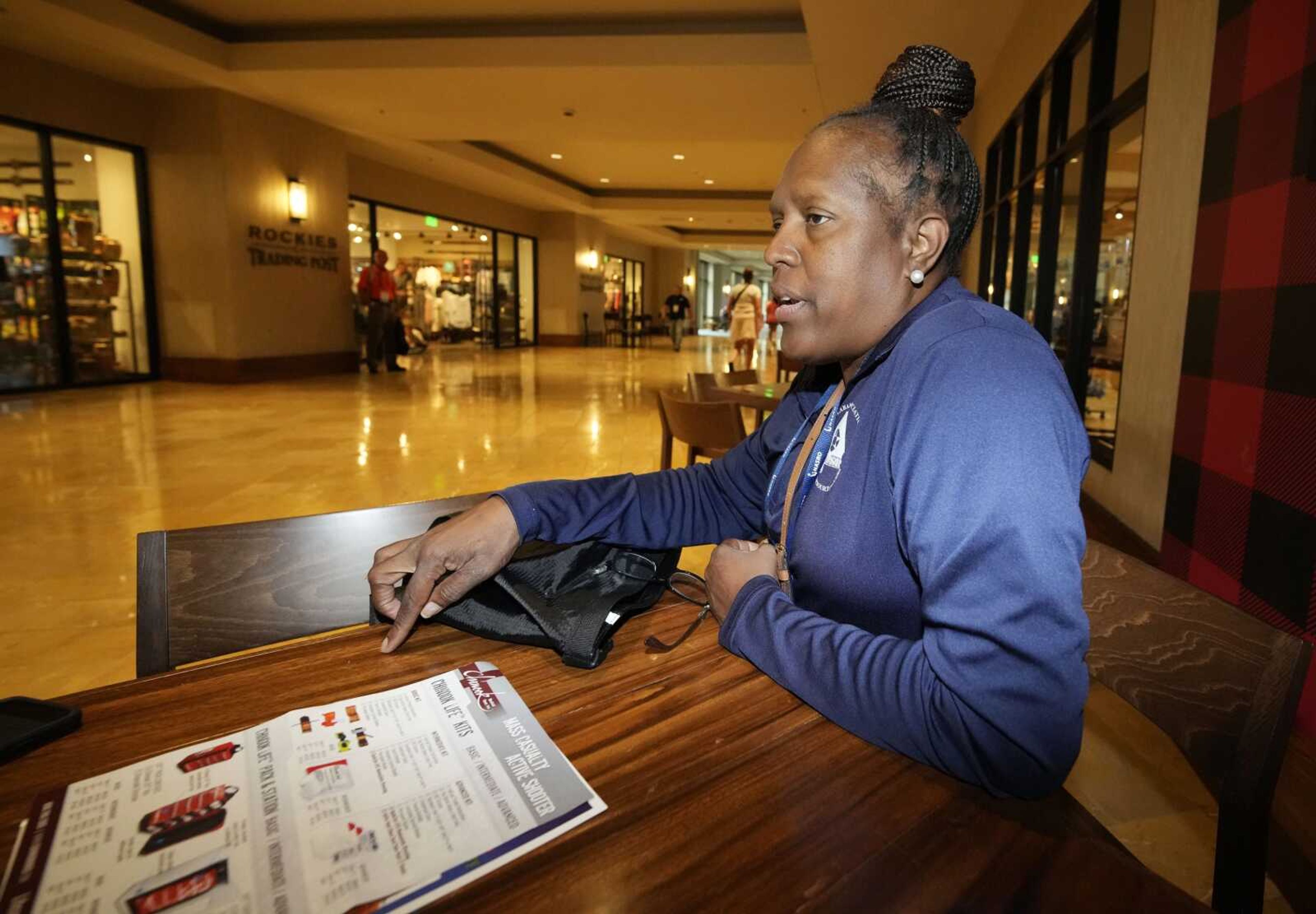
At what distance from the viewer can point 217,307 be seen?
9.15 m

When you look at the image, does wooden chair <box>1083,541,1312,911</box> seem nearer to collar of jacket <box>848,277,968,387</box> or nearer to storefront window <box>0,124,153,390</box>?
collar of jacket <box>848,277,968,387</box>

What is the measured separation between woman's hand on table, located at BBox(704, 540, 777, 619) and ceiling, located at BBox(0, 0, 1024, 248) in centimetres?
572

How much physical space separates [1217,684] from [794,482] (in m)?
0.52

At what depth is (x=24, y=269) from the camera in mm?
7898

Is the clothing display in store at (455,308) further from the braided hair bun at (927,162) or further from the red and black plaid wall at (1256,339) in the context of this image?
the braided hair bun at (927,162)

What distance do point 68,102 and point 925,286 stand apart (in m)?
10.2

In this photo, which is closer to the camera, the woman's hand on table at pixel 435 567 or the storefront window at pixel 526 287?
the woman's hand on table at pixel 435 567

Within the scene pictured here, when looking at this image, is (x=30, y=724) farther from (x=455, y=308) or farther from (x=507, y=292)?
(x=507, y=292)

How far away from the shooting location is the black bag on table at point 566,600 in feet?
2.91

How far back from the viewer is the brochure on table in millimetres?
539

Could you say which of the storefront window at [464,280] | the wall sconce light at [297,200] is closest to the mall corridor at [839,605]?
the wall sconce light at [297,200]

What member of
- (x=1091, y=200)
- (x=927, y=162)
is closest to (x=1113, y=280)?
(x=1091, y=200)

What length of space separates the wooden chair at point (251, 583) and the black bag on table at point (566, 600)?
26 centimetres

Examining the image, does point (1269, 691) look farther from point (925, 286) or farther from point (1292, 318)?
point (1292, 318)
